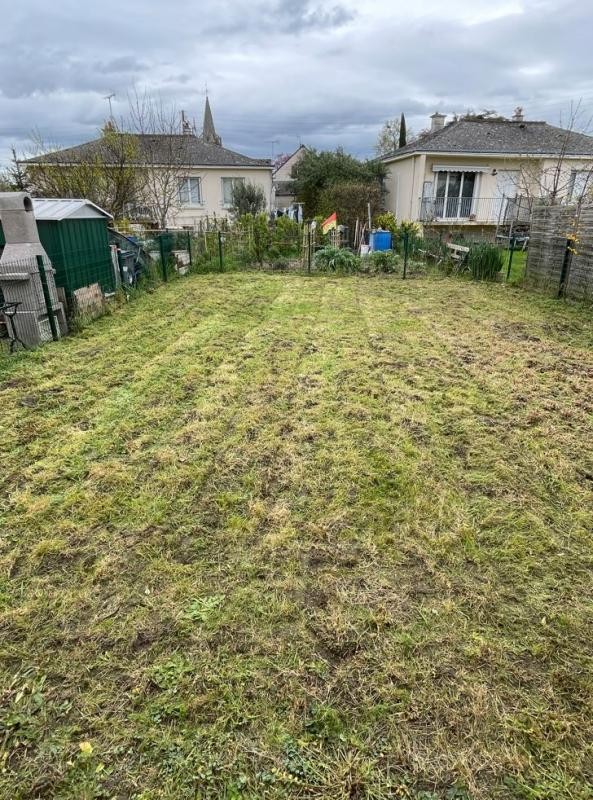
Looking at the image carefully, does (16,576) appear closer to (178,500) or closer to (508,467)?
(178,500)

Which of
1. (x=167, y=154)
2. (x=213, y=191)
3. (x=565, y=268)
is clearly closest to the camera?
(x=565, y=268)

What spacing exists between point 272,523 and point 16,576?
56.2 inches

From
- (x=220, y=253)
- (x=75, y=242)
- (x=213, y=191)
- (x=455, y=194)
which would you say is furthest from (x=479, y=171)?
(x=75, y=242)

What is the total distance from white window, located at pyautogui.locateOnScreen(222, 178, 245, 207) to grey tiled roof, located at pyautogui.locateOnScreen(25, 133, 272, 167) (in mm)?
721

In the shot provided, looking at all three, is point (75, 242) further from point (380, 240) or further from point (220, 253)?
point (380, 240)

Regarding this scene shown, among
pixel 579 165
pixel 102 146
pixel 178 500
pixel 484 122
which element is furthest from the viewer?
pixel 484 122

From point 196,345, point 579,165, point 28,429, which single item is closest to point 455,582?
point 28,429

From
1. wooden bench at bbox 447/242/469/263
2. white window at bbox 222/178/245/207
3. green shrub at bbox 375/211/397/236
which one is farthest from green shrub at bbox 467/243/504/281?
white window at bbox 222/178/245/207

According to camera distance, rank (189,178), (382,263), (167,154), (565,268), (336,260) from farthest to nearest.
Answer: (189,178), (167,154), (382,263), (336,260), (565,268)

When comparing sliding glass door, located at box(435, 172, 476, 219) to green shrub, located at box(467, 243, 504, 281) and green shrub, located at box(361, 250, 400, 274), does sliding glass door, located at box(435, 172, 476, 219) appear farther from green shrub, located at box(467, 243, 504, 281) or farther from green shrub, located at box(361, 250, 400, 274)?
green shrub, located at box(467, 243, 504, 281)

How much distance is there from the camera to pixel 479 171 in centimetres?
2017

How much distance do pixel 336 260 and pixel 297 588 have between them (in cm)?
1267

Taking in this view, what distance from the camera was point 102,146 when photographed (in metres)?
16.5

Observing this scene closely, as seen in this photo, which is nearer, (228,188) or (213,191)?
(213,191)
